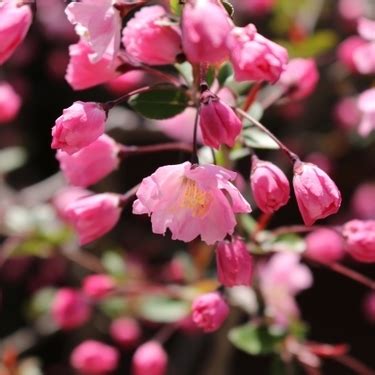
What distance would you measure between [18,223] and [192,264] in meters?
0.46

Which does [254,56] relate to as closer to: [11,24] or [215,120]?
[215,120]

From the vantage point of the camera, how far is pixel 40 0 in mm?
2730

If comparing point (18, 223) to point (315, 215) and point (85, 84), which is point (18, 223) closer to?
point (85, 84)

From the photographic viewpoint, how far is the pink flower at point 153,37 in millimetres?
1041

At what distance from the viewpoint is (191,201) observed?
3.63 ft

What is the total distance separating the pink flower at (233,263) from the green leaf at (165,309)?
1.84 feet

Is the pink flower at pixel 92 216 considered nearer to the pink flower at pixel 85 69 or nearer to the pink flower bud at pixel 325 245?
the pink flower at pixel 85 69

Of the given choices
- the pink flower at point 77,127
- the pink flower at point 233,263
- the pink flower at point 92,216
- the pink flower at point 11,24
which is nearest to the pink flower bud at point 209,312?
the pink flower at point 233,263

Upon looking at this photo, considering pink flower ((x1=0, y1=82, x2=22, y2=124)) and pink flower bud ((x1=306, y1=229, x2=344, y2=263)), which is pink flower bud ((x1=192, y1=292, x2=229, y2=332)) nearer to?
pink flower bud ((x1=306, y1=229, x2=344, y2=263))

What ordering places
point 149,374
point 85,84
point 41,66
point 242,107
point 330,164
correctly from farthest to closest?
point 41,66 → point 330,164 → point 149,374 → point 242,107 → point 85,84

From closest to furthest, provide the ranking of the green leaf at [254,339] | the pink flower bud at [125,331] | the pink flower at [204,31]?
the pink flower at [204,31], the green leaf at [254,339], the pink flower bud at [125,331]

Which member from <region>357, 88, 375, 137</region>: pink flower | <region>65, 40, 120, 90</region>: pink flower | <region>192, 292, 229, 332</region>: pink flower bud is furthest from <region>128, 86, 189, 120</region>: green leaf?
<region>357, 88, 375, 137</region>: pink flower

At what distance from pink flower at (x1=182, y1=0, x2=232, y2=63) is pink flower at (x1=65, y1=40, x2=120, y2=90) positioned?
0.78 feet

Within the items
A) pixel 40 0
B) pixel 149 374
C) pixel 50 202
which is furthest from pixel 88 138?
pixel 40 0
